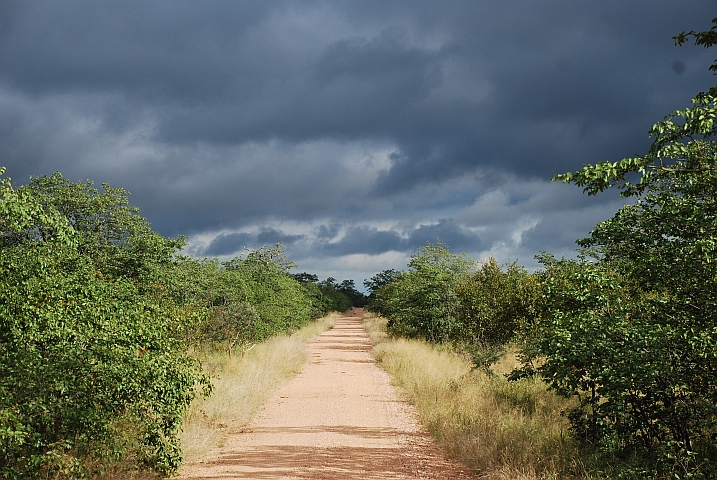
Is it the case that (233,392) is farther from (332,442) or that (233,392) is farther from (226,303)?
(226,303)

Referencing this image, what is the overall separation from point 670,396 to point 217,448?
7.79 metres

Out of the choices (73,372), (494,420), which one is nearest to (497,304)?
(494,420)

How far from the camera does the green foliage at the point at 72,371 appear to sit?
674 centimetres

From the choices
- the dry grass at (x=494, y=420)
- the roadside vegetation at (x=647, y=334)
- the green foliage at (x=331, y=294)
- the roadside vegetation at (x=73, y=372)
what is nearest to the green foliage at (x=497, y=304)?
the dry grass at (x=494, y=420)

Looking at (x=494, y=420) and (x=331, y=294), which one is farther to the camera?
(x=331, y=294)

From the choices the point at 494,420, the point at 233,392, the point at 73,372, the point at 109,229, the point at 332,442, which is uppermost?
the point at 109,229

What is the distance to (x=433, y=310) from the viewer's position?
30375 mm

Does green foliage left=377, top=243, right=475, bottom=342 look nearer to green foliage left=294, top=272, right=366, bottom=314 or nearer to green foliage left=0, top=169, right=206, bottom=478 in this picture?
green foliage left=0, top=169, right=206, bottom=478

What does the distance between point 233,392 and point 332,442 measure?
200 inches

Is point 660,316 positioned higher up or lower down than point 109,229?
lower down

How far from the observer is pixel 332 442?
11.3 meters

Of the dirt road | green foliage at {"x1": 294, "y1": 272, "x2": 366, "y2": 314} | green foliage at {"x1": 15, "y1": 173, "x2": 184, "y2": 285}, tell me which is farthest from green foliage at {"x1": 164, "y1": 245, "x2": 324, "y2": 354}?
green foliage at {"x1": 294, "y1": 272, "x2": 366, "y2": 314}

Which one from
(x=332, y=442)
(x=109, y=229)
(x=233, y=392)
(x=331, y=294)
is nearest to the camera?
(x=332, y=442)

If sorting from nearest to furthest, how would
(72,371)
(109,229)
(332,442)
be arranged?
(72,371) → (332,442) → (109,229)
